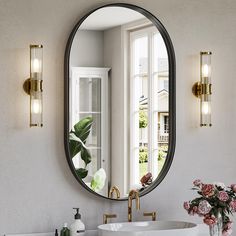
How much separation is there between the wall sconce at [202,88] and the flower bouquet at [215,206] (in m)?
0.52

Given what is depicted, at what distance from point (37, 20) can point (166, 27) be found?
82 centimetres

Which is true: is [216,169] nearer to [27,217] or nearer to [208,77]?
[208,77]

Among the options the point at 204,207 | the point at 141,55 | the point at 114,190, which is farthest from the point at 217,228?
the point at 141,55

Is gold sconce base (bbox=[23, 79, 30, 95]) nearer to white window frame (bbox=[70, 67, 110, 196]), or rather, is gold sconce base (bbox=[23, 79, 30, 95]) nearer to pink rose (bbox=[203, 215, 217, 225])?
white window frame (bbox=[70, 67, 110, 196])

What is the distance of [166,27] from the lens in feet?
12.5

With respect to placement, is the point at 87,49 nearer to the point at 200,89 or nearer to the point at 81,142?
the point at 81,142

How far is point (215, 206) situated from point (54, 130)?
102 cm

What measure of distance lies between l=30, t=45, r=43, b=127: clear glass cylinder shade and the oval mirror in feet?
0.53

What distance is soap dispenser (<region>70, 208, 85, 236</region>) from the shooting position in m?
3.40

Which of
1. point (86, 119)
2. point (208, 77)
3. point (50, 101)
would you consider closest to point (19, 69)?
point (50, 101)

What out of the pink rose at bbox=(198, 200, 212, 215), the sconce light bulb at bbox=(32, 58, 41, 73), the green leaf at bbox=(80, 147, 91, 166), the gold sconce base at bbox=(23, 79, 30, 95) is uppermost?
the sconce light bulb at bbox=(32, 58, 41, 73)

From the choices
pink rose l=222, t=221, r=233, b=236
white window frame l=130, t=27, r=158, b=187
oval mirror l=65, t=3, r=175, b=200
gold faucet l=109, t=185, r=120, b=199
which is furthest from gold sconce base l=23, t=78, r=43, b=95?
pink rose l=222, t=221, r=233, b=236

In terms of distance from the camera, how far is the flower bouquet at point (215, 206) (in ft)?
11.2

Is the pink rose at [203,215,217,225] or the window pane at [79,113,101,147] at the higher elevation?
the window pane at [79,113,101,147]
